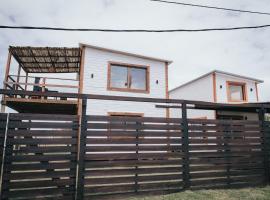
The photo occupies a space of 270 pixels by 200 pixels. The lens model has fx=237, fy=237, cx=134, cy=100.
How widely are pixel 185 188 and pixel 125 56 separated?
1058 cm

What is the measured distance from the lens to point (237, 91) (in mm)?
18953

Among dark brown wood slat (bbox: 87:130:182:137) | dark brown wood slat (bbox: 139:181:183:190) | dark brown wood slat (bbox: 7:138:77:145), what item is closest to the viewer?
dark brown wood slat (bbox: 7:138:77:145)

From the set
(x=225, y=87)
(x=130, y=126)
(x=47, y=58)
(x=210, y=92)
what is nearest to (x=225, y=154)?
(x=130, y=126)

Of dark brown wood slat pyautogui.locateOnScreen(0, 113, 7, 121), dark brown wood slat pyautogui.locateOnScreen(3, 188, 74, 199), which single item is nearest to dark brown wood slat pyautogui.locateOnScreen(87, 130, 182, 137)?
dark brown wood slat pyautogui.locateOnScreen(3, 188, 74, 199)

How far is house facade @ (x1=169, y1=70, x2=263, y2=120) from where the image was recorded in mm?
17734

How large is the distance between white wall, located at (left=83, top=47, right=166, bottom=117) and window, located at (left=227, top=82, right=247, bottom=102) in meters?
6.30

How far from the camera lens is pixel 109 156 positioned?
18.3 feet

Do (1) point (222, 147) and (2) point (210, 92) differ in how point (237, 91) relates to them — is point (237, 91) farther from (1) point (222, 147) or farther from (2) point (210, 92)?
(1) point (222, 147)

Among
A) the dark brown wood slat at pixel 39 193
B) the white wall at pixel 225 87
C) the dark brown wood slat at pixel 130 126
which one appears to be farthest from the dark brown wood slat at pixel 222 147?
the white wall at pixel 225 87

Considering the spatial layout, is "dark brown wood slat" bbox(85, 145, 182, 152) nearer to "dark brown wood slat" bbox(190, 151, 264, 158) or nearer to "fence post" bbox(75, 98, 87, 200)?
"fence post" bbox(75, 98, 87, 200)

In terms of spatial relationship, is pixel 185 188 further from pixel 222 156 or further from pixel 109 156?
pixel 109 156

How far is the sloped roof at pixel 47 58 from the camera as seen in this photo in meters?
13.1

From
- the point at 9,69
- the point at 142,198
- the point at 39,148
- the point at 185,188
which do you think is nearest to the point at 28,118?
the point at 39,148

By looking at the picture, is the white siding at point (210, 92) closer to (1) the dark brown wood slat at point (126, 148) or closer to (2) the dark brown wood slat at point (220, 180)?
(2) the dark brown wood slat at point (220, 180)
